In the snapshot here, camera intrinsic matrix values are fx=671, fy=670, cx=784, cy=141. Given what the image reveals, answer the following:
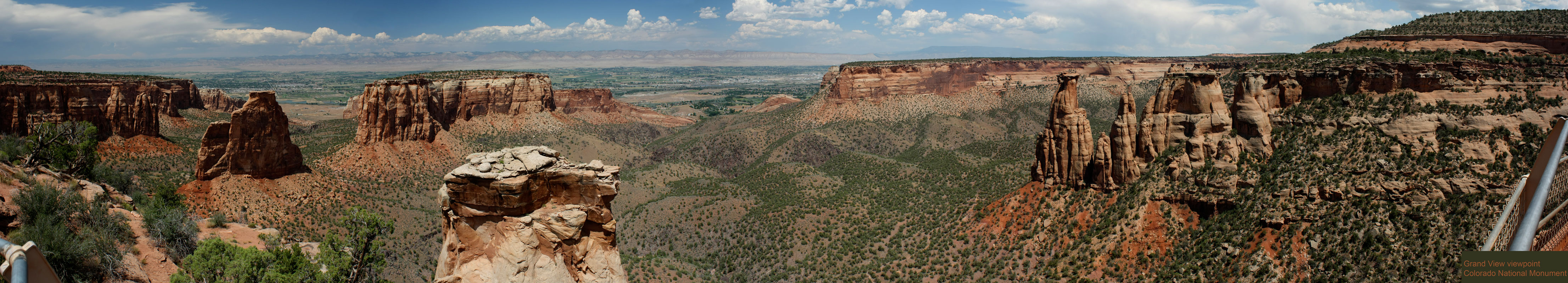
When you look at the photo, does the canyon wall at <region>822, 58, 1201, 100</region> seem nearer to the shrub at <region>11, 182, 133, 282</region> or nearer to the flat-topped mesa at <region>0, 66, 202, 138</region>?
the flat-topped mesa at <region>0, 66, 202, 138</region>

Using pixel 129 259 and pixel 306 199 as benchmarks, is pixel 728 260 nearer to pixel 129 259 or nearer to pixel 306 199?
pixel 306 199

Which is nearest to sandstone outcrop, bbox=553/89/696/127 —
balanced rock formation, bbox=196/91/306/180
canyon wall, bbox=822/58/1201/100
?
canyon wall, bbox=822/58/1201/100

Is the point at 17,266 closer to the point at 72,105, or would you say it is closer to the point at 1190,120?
the point at 1190,120

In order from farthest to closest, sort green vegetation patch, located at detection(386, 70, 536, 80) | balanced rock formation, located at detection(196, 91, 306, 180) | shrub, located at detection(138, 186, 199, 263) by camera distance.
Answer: green vegetation patch, located at detection(386, 70, 536, 80), balanced rock formation, located at detection(196, 91, 306, 180), shrub, located at detection(138, 186, 199, 263)

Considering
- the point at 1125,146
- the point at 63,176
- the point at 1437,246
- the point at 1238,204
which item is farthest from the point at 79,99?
the point at 1437,246

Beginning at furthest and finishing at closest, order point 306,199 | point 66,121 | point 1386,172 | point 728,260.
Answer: point 66,121, point 728,260, point 306,199, point 1386,172

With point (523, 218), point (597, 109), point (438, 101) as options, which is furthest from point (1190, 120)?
point (597, 109)
